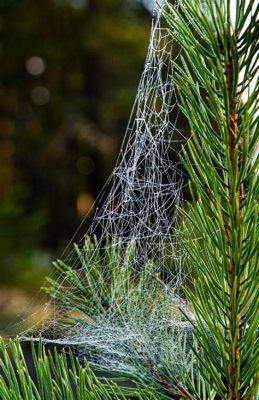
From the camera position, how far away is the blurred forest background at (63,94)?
5.04 meters

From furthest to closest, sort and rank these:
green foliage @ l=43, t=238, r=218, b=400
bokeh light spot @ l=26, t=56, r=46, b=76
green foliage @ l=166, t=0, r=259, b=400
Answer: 1. bokeh light spot @ l=26, t=56, r=46, b=76
2. green foliage @ l=43, t=238, r=218, b=400
3. green foliage @ l=166, t=0, r=259, b=400

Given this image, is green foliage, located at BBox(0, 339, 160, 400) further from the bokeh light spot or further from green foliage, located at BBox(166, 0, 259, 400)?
the bokeh light spot

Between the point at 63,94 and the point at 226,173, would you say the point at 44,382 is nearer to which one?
the point at 226,173

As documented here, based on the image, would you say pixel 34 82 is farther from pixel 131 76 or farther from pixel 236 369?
pixel 236 369

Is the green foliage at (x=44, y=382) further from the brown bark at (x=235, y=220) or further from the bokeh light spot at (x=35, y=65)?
the bokeh light spot at (x=35, y=65)

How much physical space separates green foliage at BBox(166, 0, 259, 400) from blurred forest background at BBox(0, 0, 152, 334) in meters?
4.57

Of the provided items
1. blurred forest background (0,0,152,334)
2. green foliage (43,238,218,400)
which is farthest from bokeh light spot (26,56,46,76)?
green foliage (43,238,218,400)

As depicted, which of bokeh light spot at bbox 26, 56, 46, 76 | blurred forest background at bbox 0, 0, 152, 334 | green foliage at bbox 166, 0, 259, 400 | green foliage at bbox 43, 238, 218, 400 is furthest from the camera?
bokeh light spot at bbox 26, 56, 46, 76

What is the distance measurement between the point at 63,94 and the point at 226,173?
5024 millimetres

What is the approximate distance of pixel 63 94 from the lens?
205 inches

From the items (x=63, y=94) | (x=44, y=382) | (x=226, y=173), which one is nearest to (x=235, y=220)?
(x=226, y=173)

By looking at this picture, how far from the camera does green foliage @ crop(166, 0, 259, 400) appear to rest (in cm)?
26

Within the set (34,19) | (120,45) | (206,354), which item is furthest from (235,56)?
(34,19)

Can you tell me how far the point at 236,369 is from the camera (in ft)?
0.93
